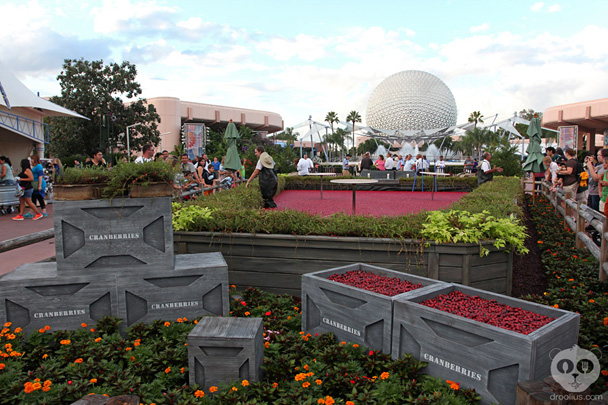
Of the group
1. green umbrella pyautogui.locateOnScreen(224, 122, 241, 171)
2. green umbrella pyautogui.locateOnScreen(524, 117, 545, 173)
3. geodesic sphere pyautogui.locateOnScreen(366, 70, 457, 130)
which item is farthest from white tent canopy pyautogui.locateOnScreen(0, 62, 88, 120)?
geodesic sphere pyautogui.locateOnScreen(366, 70, 457, 130)

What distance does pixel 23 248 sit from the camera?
26.8ft

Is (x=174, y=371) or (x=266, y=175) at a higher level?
(x=266, y=175)

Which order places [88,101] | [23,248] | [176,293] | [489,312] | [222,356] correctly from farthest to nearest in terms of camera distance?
[88,101]
[23,248]
[176,293]
[489,312]
[222,356]

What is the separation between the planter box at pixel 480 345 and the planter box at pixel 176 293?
5.81ft

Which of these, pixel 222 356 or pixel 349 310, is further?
pixel 349 310

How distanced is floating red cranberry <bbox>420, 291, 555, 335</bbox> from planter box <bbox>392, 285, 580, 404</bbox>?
98 millimetres

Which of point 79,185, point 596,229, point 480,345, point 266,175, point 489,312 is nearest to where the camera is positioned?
point 480,345

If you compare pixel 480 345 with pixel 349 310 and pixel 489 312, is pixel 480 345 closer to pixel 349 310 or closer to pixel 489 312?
pixel 489 312

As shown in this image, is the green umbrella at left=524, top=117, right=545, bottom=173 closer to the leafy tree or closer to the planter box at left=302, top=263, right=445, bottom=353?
the planter box at left=302, top=263, right=445, bottom=353

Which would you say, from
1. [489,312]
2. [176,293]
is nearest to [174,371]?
[176,293]

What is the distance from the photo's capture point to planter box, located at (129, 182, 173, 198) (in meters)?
3.91

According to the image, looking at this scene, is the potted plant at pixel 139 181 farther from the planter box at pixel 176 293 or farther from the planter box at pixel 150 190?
the planter box at pixel 176 293

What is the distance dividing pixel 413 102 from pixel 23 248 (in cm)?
6748

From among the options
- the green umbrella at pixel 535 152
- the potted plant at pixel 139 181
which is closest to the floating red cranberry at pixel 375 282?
the potted plant at pixel 139 181
